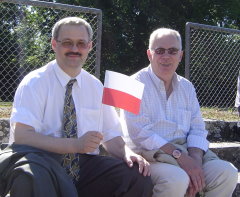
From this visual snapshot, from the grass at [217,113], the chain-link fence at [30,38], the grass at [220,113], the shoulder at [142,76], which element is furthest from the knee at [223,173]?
the grass at [220,113]

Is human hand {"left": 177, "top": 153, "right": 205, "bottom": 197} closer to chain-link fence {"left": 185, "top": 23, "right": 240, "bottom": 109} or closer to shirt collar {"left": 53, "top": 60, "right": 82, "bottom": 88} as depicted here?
shirt collar {"left": 53, "top": 60, "right": 82, "bottom": 88}

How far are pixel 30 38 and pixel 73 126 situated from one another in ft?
6.82

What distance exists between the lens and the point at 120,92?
2611 millimetres

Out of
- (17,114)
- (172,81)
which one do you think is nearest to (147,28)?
(172,81)

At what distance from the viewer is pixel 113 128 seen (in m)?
3.08

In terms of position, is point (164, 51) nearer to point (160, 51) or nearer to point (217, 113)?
point (160, 51)

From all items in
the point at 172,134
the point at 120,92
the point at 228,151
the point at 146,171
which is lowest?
the point at 228,151

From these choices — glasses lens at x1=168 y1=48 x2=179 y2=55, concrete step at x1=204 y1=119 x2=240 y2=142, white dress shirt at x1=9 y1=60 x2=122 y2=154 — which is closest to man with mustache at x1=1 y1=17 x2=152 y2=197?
white dress shirt at x1=9 y1=60 x2=122 y2=154

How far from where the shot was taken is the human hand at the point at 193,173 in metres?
2.98

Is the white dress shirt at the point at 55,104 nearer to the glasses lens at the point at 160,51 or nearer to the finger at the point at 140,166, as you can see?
the finger at the point at 140,166

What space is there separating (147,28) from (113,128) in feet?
42.4

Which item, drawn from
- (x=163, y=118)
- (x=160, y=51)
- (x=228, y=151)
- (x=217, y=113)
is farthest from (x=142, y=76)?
(x=217, y=113)

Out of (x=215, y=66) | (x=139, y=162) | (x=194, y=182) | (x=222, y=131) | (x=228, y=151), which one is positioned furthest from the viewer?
(x=215, y=66)

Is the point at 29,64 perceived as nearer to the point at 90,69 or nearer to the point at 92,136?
the point at 90,69
